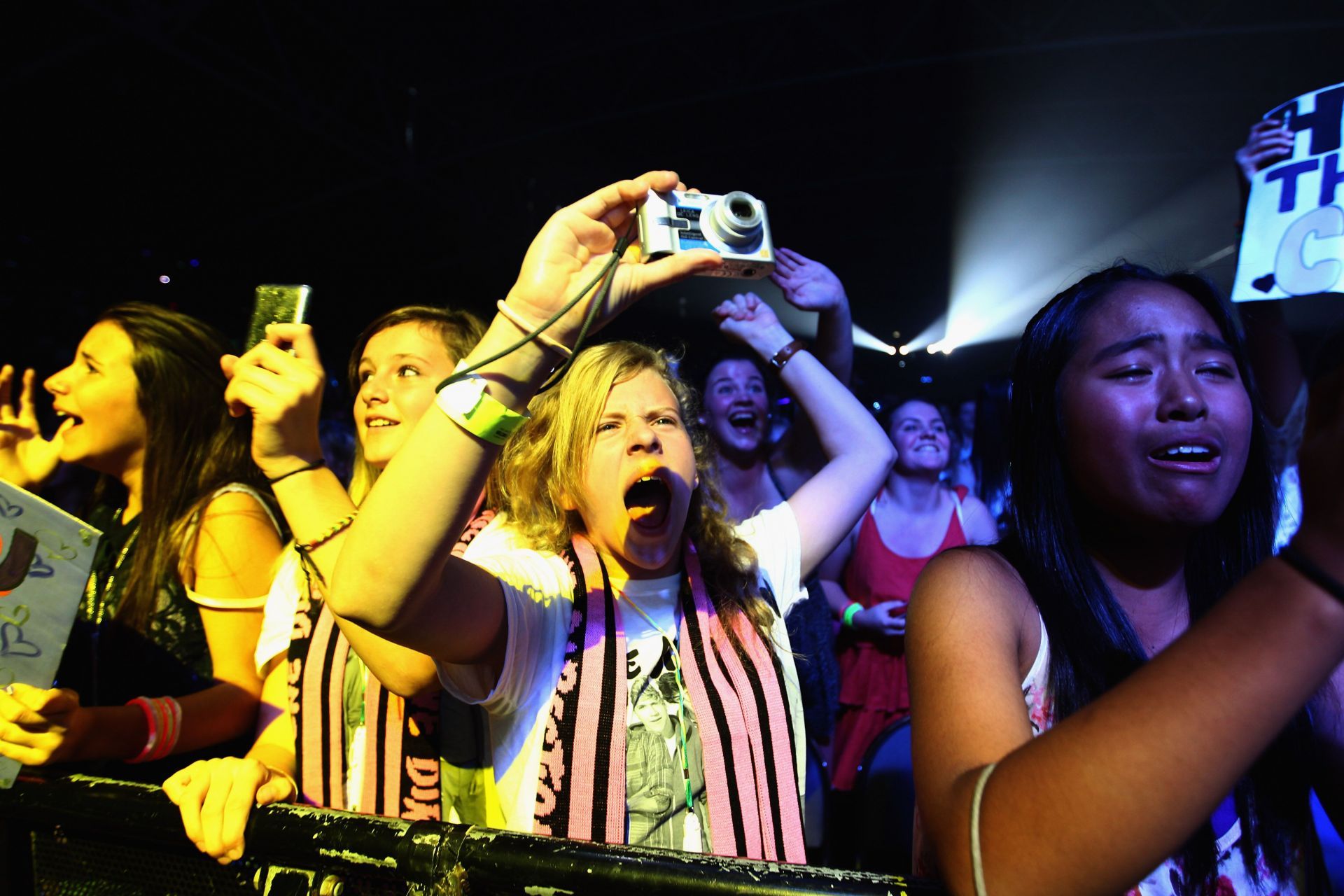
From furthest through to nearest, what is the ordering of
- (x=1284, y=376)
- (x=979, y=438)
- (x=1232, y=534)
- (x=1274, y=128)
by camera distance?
(x=979, y=438) < (x=1274, y=128) < (x=1284, y=376) < (x=1232, y=534)

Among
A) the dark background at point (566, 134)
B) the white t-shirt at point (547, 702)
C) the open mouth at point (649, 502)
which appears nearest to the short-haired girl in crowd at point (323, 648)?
the white t-shirt at point (547, 702)

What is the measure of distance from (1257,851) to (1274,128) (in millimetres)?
2185

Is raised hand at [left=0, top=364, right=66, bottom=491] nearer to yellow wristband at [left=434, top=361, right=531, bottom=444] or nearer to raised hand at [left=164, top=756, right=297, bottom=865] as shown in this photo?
raised hand at [left=164, top=756, right=297, bottom=865]

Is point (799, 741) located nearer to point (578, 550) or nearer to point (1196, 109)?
point (578, 550)

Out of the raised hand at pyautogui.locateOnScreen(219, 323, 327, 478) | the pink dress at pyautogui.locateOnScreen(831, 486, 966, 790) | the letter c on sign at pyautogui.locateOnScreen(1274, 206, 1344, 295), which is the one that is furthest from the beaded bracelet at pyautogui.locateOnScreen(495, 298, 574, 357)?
the pink dress at pyautogui.locateOnScreen(831, 486, 966, 790)

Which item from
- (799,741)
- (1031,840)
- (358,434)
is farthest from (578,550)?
(1031,840)

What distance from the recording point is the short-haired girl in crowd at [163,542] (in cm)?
172

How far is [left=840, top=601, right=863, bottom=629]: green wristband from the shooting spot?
336 cm

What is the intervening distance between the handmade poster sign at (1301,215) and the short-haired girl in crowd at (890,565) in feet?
4.19

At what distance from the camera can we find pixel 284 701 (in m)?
1.71

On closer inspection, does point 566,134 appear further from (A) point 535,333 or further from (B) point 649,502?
(A) point 535,333

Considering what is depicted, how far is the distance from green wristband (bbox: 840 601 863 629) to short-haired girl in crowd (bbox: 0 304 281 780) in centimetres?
222

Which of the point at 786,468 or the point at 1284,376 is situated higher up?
the point at 786,468

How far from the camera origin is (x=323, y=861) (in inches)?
36.8
